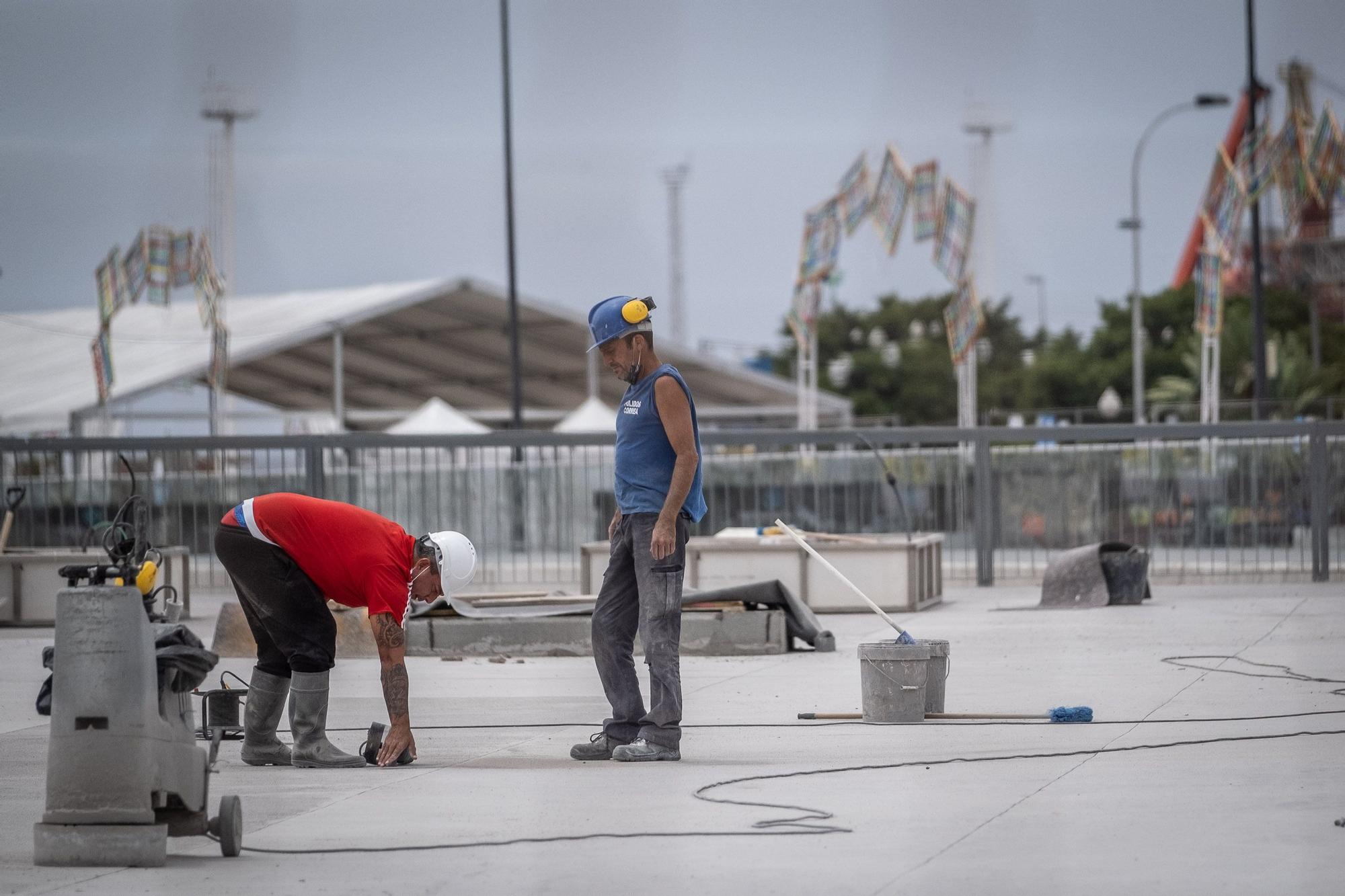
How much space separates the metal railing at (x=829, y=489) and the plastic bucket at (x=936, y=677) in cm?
995

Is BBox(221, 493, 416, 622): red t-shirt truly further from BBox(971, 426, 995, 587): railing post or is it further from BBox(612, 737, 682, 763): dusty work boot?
BBox(971, 426, 995, 587): railing post

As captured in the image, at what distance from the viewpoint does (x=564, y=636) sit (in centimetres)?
1295

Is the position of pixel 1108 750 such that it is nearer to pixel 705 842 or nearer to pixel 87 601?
pixel 705 842

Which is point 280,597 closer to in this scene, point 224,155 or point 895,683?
point 895,683

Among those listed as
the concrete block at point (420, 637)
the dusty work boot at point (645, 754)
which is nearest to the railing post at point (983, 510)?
the concrete block at point (420, 637)

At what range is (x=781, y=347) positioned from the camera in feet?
315

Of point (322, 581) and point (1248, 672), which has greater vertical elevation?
point (322, 581)

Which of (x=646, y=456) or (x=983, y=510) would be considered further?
(x=983, y=510)

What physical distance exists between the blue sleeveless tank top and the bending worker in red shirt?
778 millimetres

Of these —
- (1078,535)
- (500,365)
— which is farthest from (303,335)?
(1078,535)

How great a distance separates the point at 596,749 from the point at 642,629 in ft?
2.11

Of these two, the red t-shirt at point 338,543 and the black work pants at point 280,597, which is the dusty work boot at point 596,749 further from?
the black work pants at point 280,597

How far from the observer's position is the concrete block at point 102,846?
5742mm

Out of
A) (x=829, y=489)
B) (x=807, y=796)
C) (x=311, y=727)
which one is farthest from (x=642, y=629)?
(x=829, y=489)
